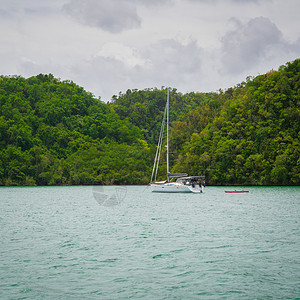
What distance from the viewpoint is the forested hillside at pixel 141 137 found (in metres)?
88.2

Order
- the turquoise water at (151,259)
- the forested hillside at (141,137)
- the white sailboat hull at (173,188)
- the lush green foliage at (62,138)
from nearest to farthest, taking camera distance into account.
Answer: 1. the turquoise water at (151,259)
2. the white sailboat hull at (173,188)
3. the forested hillside at (141,137)
4. the lush green foliage at (62,138)

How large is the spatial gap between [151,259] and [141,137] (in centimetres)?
12535

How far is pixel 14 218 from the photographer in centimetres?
3244

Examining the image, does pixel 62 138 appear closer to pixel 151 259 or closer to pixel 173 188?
pixel 173 188

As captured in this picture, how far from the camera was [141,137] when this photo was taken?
5610 inches

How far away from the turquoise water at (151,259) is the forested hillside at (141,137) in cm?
5906

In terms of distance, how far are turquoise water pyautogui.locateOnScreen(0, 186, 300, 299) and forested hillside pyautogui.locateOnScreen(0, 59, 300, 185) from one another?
194 feet

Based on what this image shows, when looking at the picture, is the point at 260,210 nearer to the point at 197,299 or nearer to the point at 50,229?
the point at 50,229

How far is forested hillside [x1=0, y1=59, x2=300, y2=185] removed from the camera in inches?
3472

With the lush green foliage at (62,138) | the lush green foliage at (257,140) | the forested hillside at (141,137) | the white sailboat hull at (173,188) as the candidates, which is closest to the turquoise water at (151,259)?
the white sailboat hull at (173,188)

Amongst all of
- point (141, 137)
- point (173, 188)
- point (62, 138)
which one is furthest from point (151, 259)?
point (141, 137)

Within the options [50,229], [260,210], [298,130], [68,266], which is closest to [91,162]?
[298,130]

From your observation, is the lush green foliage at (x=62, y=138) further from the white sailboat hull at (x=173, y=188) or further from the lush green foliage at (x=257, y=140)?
the white sailboat hull at (x=173, y=188)

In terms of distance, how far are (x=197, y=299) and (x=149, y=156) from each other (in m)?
101
